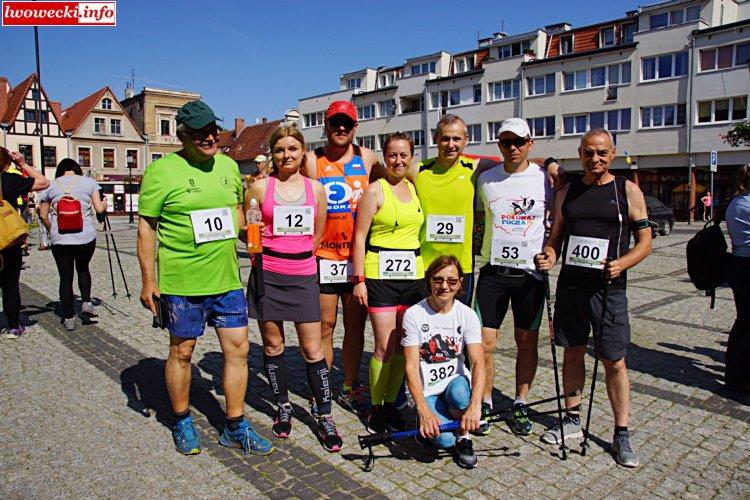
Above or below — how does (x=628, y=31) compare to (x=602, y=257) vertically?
above

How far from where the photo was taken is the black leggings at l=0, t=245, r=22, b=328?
6.57 m

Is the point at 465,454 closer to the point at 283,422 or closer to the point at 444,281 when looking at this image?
the point at 444,281

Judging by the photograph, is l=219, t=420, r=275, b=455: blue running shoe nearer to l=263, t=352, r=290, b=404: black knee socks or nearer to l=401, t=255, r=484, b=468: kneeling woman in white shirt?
l=263, t=352, r=290, b=404: black knee socks

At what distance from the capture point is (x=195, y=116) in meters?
3.57

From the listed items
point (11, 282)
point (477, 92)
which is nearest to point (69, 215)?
point (11, 282)

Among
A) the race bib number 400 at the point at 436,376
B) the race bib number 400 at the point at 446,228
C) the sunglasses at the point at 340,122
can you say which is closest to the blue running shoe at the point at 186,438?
the race bib number 400 at the point at 436,376

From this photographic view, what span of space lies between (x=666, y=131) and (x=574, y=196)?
34.3 metres

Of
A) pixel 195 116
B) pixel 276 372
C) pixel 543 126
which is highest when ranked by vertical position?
pixel 543 126

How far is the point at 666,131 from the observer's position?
3384cm

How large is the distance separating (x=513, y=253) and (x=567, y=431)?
1.25m

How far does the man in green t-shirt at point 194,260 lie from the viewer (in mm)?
3586

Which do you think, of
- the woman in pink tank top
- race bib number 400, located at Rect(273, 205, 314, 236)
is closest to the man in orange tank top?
the woman in pink tank top

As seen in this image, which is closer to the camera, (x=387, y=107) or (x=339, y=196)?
(x=339, y=196)

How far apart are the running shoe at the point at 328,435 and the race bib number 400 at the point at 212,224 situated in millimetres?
1361
